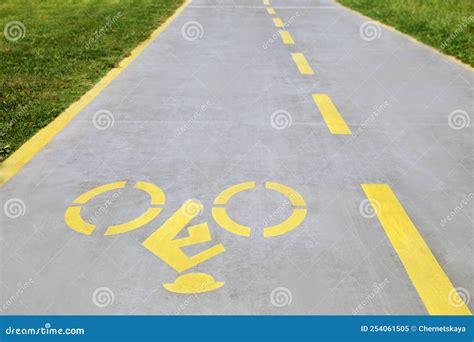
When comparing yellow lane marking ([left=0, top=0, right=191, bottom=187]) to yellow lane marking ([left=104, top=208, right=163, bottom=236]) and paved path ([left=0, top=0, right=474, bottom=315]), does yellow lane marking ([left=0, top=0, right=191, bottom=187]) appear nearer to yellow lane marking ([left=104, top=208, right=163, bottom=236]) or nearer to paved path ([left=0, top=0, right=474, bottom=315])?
paved path ([left=0, top=0, right=474, bottom=315])

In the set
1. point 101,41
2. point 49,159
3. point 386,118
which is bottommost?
point 101,41

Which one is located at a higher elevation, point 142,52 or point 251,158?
point 251,158

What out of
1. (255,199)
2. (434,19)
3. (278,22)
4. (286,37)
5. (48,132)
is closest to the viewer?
(255,199)

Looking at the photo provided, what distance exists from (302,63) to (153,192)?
5650 mm

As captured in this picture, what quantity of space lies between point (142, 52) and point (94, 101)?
3.27 metres

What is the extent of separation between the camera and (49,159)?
5.19 m

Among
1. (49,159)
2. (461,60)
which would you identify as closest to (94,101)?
Result: (49,159)

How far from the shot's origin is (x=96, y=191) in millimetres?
4516

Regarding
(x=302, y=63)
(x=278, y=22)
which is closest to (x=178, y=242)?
(x=302, y=63)

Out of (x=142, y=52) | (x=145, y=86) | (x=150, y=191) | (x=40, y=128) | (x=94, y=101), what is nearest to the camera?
(x=150, y=191)

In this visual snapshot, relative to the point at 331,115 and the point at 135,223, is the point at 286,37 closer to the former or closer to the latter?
the point at 331,115

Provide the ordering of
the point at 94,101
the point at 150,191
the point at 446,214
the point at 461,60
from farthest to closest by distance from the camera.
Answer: the point at 461,60
the point at 94,101
the point at 150,191
the point at 446,214

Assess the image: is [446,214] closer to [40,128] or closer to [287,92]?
[287,92]

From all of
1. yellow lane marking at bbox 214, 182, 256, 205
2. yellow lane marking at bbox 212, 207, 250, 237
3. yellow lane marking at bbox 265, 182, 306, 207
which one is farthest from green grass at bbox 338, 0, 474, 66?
yellow lane marking at bbox 212, 207, 250, 237
